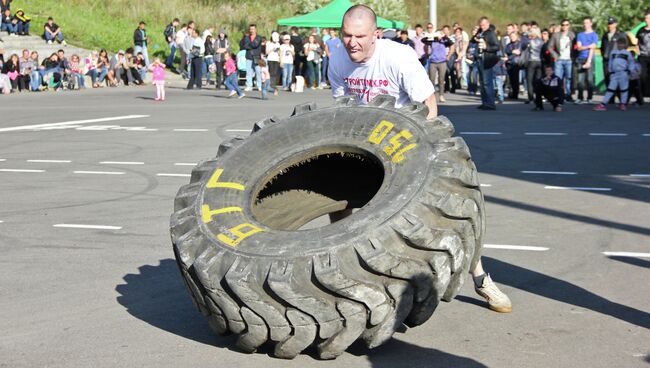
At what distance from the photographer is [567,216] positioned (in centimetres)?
1003

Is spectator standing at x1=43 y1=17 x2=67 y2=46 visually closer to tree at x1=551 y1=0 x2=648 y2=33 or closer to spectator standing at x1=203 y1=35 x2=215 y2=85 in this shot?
spectator standing at x1=203 y1=35 x2=215 y2=85

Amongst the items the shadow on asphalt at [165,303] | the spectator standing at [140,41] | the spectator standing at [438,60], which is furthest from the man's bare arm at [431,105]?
the spectator standing at [140,41]

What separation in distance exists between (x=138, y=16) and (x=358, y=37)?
41.5m

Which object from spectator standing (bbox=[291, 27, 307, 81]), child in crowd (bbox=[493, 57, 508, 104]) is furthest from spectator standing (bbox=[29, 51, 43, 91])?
child in crowd (bbox=[493, 57, 508, 104])

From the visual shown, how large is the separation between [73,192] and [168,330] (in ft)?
20.8

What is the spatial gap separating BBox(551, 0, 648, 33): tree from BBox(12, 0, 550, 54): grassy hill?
15.0 metres

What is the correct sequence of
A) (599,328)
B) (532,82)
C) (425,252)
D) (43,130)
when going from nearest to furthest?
1. (425,252)
2. (599,328)
3. (43,130)
4. (532,82)

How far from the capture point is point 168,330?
618 centimetres

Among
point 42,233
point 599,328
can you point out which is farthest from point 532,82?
point 599,328

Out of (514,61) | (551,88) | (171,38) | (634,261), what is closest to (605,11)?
(514,61)

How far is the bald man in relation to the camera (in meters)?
6.68

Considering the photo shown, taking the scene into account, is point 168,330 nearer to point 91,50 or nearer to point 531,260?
point 531,260

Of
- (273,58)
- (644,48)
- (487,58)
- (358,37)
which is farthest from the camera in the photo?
(273,58)

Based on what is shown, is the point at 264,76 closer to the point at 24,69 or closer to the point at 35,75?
the point at 35,75
